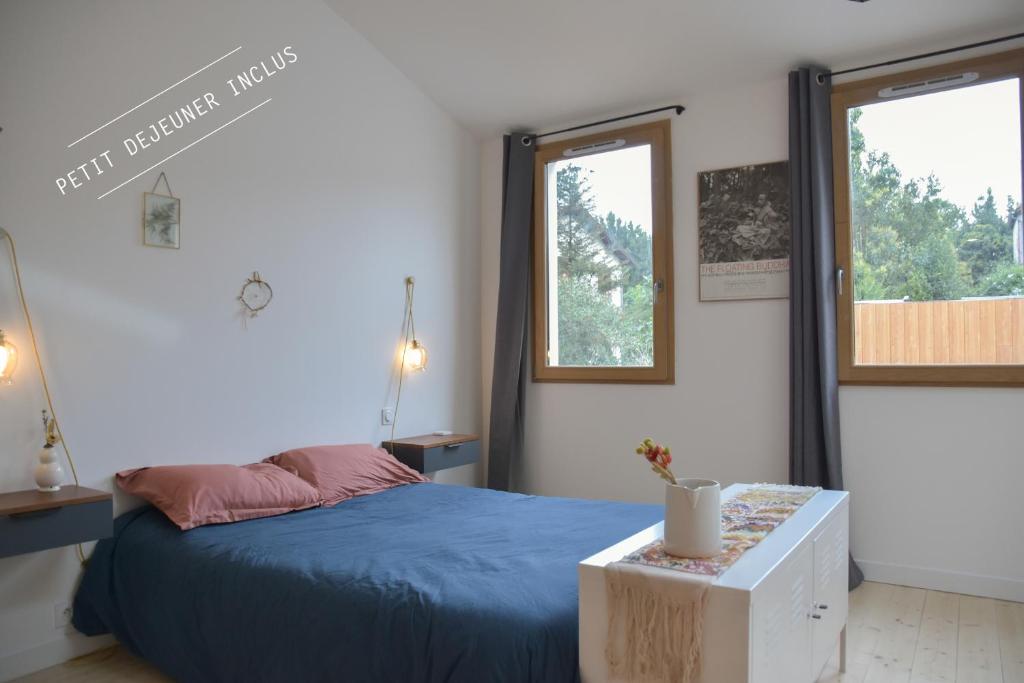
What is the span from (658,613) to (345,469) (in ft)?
7.35

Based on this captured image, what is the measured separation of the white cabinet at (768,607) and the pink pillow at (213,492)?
1.71 metres

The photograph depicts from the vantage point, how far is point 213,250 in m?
3.45

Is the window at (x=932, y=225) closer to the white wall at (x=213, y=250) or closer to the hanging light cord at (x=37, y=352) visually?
the white wall at (x=213, y=250)

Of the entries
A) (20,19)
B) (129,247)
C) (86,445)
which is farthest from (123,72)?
(86,445)

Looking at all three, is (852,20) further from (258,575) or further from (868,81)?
(258,575)

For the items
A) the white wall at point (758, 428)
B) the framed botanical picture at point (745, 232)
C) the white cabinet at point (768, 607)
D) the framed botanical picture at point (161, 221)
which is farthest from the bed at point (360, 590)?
the framed botanical picture at point (745, 232)

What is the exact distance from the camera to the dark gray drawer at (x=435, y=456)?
410cm

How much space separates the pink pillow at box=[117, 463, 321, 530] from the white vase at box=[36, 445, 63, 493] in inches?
13.0

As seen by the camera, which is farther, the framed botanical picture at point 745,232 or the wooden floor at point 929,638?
the framed botanical picture at point 745,232

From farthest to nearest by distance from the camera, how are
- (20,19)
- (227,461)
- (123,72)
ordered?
1. (227,461)
2. (123,72)
3. (20,19)

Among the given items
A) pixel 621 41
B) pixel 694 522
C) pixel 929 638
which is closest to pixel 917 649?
pixel 929 638

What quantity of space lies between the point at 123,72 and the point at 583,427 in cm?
311

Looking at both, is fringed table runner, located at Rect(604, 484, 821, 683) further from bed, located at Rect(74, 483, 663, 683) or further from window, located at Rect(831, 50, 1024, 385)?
window, located at Rect(831, 50, 1024, 385)

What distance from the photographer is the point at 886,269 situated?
3775 mm
